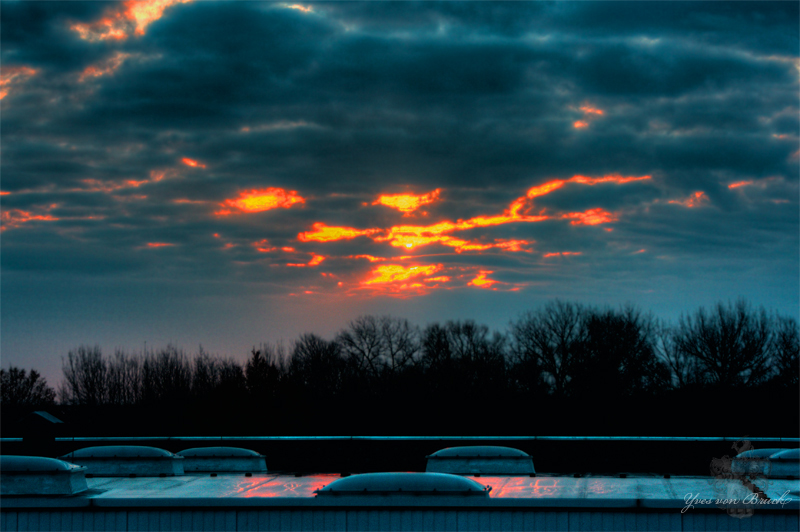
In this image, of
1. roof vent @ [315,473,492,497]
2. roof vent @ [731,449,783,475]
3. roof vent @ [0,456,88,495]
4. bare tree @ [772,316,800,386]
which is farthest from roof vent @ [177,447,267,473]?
bare tree @ [772,316,800,386]

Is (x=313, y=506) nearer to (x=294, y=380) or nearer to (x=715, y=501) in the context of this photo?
(x=715, y=501)

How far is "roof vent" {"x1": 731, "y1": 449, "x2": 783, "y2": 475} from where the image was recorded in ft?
54.0

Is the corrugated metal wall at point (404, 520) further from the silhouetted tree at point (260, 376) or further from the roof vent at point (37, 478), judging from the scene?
the silhouetted tree at point (260, 376)

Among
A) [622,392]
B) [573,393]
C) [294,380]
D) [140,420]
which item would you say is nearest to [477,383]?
[573,393]

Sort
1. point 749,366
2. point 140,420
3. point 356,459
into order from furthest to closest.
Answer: point 749,366, point 140,420, point 356,459

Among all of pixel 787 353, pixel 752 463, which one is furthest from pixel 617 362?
pixel 752 463

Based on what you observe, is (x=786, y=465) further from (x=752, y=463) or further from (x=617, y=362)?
(x=617, y=362)

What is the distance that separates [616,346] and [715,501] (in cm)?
5672

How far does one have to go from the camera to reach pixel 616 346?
66625 mm

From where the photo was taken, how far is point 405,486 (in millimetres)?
12352

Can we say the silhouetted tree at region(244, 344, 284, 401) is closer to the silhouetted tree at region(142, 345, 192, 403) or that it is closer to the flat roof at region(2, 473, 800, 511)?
the silhouetted tree at region(142, 345, 192, 403)

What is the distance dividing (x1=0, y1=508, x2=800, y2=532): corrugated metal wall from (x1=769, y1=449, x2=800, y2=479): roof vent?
488 centimetres

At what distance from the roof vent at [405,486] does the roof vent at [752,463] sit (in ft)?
25.3

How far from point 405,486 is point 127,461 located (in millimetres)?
9776
